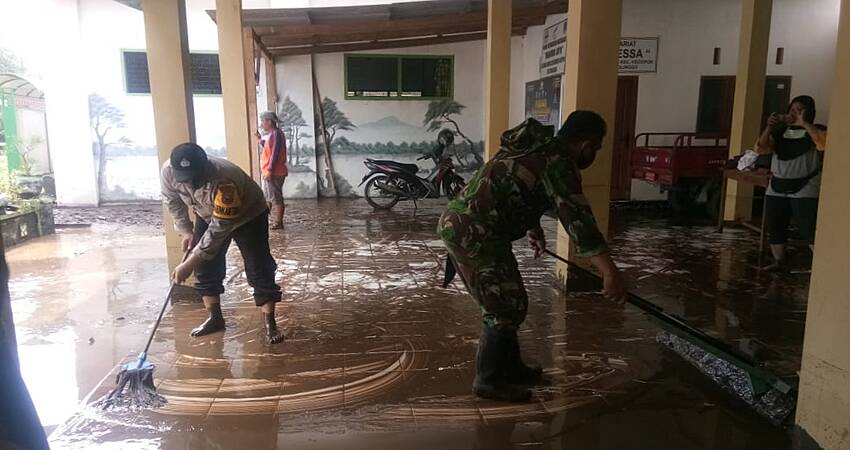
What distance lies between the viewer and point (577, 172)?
2842 mm

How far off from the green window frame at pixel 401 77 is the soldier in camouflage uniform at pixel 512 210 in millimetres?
9335

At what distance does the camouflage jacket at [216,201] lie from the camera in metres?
3.59

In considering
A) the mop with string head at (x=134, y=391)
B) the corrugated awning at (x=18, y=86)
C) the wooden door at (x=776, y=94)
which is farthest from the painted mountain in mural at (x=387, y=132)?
the mop with string head at (x=134, y=391)

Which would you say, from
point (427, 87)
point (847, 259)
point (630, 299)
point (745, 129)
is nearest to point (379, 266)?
point (630, 299)

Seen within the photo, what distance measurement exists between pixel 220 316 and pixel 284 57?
8.26 metres

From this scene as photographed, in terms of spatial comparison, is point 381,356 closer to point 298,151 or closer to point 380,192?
point 380,192

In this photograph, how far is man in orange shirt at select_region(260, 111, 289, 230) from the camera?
7.87m

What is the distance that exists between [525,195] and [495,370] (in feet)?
3.17

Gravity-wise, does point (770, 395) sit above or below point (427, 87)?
below

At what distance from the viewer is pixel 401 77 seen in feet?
39.4

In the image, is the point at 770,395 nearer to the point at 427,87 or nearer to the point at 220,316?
the point at 220,316

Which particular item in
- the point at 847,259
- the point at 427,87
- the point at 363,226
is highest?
the point at 427,87

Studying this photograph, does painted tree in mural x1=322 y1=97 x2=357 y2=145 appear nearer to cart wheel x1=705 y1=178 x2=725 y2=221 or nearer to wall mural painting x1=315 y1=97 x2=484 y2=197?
wall mural painting x1=315 y1=97 x2=484 y2=197

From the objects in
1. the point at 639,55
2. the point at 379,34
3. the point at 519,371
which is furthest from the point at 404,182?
the point at 519,371
